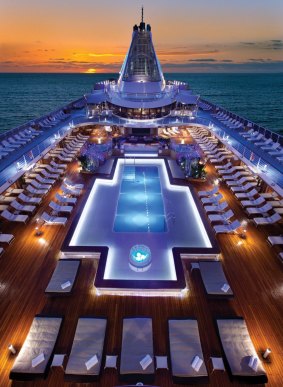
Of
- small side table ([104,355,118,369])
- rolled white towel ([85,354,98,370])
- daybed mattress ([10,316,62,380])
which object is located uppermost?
daybed mattress ([10,316,62,380])

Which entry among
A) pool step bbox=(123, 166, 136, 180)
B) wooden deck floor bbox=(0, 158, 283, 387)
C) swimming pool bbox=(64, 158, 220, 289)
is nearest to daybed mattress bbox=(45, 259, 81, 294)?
wooden deck floor bbox=(0, 158, 283, 387)

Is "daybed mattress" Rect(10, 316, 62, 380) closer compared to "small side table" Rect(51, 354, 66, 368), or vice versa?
"daybed mattress" Rect(10, 316, 62, 380)

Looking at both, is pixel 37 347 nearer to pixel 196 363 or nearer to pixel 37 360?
pixel 37 360

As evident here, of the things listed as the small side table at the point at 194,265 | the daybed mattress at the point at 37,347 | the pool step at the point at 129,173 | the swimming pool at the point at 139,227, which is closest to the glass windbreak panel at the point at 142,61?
the pool step at the point at 129,173

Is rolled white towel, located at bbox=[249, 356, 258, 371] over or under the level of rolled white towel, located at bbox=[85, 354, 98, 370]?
over

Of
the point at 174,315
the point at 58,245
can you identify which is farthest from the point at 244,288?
the point at 58,245

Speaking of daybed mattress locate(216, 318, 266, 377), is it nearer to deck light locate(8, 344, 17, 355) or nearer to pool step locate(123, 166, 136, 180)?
deck light locate(8, 344, 17, 355)

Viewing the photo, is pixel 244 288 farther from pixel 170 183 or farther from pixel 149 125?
pixel 149 125
